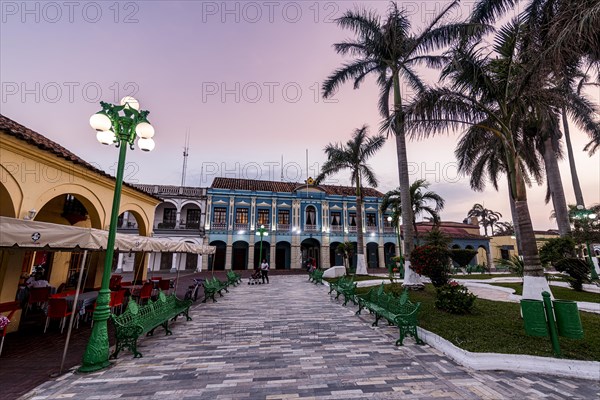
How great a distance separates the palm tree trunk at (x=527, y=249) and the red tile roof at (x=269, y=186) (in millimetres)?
23330

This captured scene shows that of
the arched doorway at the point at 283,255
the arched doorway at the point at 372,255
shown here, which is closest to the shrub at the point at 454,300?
the arched doorway at the point at 283,255

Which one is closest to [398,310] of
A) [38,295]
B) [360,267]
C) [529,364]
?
[529,364]

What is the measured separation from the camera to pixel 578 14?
4.93 metres

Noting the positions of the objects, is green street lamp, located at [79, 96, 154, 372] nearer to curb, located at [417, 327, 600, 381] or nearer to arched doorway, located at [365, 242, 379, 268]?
curb, located at [417, 327, 600, 381]

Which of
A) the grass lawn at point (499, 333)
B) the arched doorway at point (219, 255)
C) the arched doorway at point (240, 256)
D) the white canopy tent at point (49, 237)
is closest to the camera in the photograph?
the white canopy tent at point (49, 237)

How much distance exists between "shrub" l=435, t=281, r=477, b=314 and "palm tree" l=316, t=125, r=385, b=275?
414 inches

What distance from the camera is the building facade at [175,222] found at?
25.4 m

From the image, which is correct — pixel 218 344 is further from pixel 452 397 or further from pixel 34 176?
pixel 34 176

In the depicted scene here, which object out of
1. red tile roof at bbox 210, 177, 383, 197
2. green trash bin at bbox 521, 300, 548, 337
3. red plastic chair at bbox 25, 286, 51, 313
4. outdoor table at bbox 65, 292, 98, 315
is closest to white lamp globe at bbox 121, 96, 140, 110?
outdoor table at bbox 65, 292, 98, 315

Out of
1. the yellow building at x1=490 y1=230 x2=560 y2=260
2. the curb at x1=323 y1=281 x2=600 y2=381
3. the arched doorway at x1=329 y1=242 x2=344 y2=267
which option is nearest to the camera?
the curb at x1=323 y1=281 x2=600 y2=381

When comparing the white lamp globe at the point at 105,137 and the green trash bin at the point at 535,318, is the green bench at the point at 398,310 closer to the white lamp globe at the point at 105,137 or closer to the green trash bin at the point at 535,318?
the green trash bin at the point at 535,318

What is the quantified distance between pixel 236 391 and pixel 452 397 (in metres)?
2.62

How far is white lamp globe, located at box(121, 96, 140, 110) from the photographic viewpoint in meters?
5.03

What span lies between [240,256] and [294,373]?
2528cm
